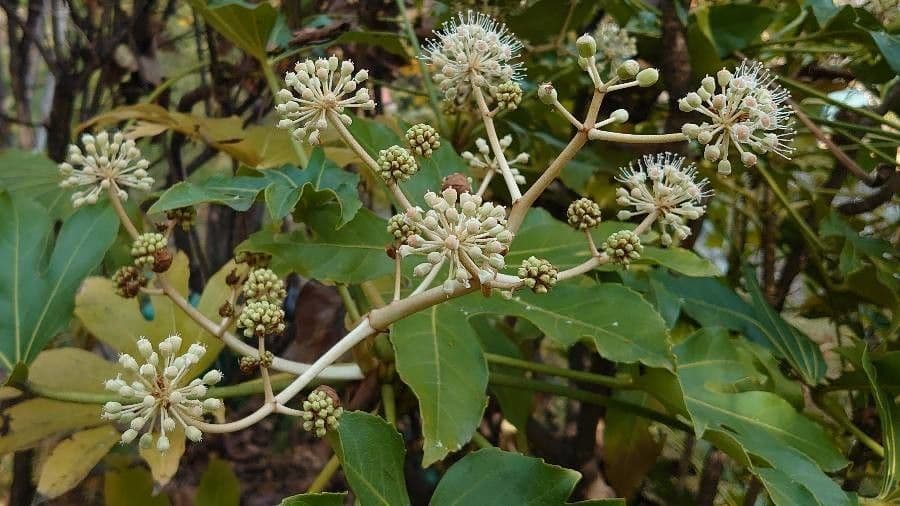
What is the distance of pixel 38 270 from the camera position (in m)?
1.02

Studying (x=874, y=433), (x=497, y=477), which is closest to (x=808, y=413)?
(x=874, y=433)

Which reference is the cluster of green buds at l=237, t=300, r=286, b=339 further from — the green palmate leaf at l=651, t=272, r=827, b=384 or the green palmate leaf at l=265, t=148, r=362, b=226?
the green palmate leaf at l=651, t=272, r=827, b=384

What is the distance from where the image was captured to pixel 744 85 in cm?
69

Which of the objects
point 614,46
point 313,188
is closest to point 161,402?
point 313,188

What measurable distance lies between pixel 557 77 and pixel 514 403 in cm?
68

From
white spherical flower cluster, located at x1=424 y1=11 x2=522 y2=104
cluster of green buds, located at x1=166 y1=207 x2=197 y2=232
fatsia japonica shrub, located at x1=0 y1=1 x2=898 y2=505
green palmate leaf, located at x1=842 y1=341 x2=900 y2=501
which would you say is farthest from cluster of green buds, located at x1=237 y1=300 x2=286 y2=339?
green palmate leaf, located at x1=842 y1=341 x2=900 y2=501

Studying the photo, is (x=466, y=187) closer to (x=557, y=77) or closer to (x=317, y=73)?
(x=317, y=73)

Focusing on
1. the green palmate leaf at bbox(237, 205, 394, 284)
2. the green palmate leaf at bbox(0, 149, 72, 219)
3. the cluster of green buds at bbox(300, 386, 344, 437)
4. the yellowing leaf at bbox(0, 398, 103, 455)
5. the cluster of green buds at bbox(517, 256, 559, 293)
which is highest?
the cluster of green buds at bbox(517, 256, 559, 293)

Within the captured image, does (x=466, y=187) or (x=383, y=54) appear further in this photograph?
(x=383, y=54)

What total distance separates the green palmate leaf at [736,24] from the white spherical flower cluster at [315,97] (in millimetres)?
727

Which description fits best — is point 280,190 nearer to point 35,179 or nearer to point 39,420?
point 39,420

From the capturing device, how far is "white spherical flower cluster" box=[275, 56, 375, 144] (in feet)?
2.42

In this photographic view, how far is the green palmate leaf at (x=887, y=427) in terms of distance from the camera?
3.20 feet

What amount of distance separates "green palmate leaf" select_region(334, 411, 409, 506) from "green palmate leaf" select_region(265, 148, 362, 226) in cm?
23
